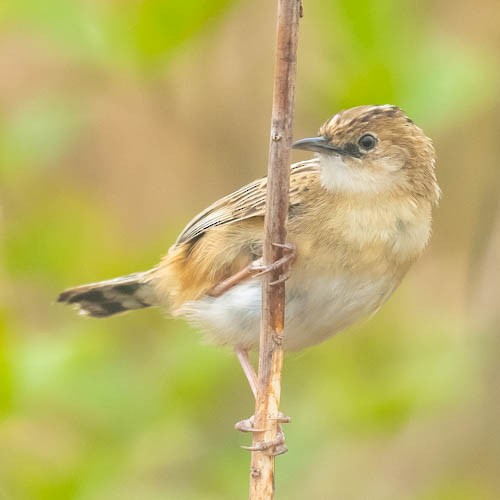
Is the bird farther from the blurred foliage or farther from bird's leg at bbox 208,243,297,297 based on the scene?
the blurred foliage

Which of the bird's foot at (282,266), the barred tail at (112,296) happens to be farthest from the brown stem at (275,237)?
the barred tail at (112,296)

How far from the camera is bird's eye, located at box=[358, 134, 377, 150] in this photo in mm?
4676

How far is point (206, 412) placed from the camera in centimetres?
560

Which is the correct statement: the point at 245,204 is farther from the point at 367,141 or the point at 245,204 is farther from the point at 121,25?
the point at 121,25

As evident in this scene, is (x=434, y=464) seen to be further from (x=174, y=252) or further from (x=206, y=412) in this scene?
(x=174, y=252)

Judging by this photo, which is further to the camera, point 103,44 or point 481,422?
point 481,422

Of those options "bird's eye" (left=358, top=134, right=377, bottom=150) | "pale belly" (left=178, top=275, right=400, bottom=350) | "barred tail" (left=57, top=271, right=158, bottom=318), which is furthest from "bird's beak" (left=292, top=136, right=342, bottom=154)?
"barred tail" (left=57, top=271, right=158, bottom=318)

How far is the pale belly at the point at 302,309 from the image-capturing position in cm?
470

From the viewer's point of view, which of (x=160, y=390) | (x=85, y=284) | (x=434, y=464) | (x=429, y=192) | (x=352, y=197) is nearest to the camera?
(x=352, y=197)

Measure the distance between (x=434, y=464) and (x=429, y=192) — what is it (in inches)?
74.4

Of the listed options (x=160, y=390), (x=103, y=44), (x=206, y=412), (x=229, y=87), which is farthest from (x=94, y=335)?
(x=229, y=87)

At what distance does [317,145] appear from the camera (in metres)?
4.54

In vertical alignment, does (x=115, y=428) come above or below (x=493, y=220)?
below

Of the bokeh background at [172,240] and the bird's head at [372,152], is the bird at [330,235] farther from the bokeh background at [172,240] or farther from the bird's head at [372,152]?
the bokeh background at [172,240]
